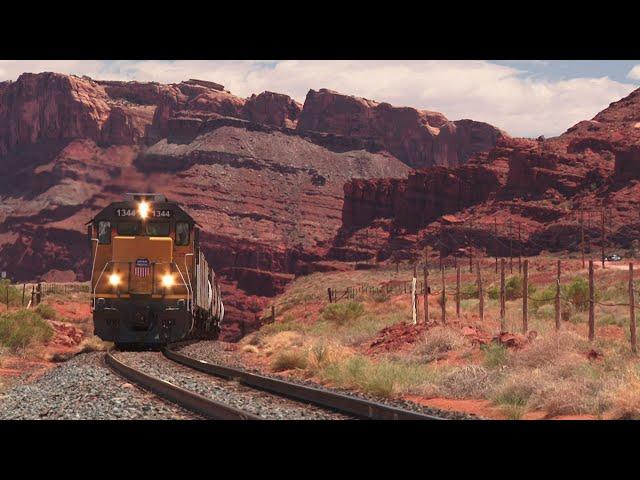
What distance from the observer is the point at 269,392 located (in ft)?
53.3

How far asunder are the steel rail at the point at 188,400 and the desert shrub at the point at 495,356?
826 cm

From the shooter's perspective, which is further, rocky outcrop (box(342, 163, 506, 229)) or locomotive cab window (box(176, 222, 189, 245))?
rocky outcrop (box(342, 163, 506, 229))

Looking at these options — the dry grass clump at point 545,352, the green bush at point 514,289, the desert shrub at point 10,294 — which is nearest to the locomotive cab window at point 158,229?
the dry grass clump at point 545,352

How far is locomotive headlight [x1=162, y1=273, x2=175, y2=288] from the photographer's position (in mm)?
26047

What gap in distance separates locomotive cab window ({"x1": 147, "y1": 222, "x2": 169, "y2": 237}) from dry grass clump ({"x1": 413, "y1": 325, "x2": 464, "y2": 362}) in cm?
802

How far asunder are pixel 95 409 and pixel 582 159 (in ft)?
385

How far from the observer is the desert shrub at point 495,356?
21.0 m

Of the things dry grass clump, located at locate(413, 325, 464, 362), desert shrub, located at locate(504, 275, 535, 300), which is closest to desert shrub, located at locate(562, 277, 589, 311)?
desert shrub, located at locate(504, 275, 535, 300)

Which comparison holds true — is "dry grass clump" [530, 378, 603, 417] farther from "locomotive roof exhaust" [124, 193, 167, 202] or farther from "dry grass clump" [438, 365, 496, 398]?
"locomotive roof exhaust" [124, 193, 167, 202]

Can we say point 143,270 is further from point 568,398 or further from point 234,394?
point 568,398

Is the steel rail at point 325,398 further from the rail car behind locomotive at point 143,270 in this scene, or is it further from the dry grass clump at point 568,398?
the rail car behind locomotive at point 143,270

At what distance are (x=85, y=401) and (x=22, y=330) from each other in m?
18.9

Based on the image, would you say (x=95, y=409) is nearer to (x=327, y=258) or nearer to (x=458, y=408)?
(x=458, y=408)
